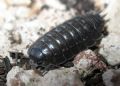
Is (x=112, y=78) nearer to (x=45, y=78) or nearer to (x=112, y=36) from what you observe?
(x=45, y=78)

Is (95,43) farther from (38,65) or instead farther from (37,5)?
(37,5)

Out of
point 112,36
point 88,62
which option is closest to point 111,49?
point 112,36

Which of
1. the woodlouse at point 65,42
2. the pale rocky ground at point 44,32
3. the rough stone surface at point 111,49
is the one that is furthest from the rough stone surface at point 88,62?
the woodlouse at point 65,42

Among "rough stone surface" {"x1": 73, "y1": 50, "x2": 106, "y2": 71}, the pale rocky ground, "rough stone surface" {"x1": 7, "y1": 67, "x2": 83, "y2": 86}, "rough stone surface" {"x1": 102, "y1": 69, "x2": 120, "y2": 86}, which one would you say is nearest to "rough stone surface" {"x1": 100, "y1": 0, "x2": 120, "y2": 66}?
the pale rocky ground

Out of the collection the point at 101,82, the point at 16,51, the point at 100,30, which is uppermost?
the point at 100,30

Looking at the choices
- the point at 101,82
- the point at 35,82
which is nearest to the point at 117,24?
the point at 101,82

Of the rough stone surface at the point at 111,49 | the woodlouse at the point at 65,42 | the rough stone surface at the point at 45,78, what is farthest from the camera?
the woodlouse at the point at 65,42

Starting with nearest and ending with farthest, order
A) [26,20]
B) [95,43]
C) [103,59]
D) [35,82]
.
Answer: [35,82] → [103,59] → [95,43] → [26,20]

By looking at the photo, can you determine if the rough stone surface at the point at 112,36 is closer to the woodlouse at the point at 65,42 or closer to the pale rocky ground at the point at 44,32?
the pale rocky ground at the point at 44,32
